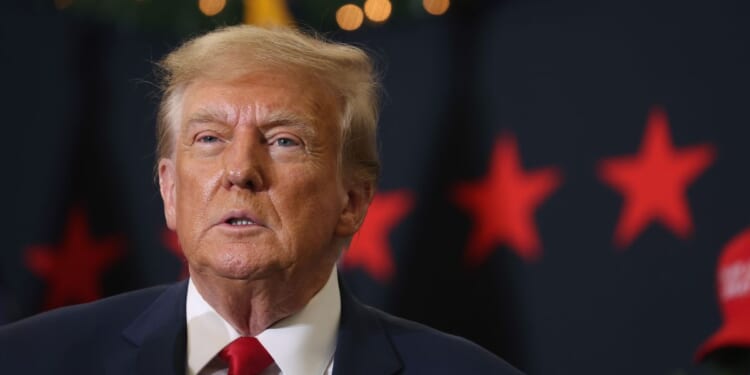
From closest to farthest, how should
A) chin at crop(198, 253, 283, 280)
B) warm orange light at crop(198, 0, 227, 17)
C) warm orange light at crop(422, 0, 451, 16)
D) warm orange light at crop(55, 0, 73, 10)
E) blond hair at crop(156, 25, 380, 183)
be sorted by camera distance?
chin at crop(198, 253, 283, 280) → blond hair at crop(156, 25, 380, 183) → warm orange light at crop(422, 0, 451, 16) → warm orange light at crop(198, 0, 227, 17) → warm orange light at crop(55, 0, 73, 10)

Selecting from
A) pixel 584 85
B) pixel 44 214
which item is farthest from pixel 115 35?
pixel 584 85

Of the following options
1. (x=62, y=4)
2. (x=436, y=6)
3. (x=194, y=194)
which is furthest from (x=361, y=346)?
(x=62, y=4)

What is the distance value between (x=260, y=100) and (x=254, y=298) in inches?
11.2

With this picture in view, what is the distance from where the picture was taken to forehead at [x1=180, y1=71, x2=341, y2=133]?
1581mm

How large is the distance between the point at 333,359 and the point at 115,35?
6.79 feet

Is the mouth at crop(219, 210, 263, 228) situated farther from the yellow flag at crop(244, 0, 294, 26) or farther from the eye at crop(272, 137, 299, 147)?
the yellow flag at crop(244, 0, 294, 26)

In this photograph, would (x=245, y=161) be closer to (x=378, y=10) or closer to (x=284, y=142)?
(x=284, y=142)

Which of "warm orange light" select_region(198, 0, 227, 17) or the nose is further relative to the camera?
"warm orange light" select_region(198, 0, 227, 17)

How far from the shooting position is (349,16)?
3.19 meters

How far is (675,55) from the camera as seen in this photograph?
2.64 metres

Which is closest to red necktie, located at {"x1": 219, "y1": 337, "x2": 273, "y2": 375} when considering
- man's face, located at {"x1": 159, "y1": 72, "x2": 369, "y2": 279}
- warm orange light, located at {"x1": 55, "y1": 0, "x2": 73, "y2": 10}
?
man's face, located at {"x1": 159, "y1": 72, "x2": 369, "y2": 279}

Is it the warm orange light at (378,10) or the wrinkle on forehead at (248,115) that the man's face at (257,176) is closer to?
the wrinkle on forehead at (248,115)

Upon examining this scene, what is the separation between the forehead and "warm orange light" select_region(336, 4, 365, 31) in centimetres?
157

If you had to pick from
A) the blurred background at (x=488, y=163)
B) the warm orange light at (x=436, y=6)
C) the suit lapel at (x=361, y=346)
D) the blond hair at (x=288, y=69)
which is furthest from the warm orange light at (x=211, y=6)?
the suit lapel at (x=361, y=346)
